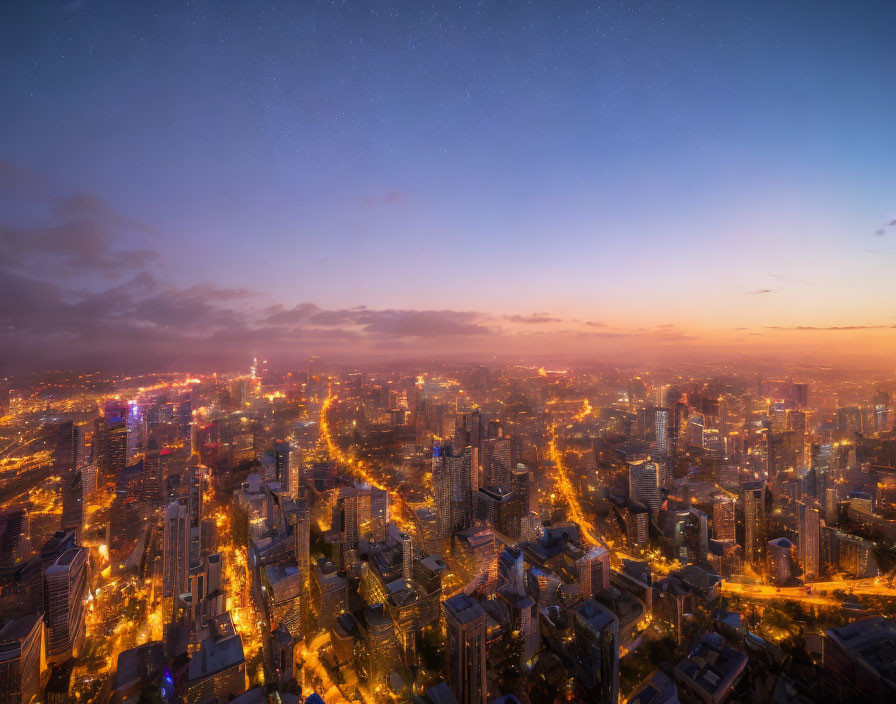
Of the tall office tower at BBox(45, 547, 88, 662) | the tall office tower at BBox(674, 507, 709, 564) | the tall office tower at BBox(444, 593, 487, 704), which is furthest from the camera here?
the tall office tower at BBox(674, 507, 709, 564)

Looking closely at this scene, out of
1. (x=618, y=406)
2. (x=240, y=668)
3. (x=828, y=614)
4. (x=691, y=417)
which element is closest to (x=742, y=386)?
(x=691, y=417)

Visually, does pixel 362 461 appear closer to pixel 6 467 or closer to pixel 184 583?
pixel 184 583

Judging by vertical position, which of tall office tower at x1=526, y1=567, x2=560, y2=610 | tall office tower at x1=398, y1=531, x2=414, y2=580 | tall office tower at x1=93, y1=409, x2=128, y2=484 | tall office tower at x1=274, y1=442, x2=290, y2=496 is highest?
tall office tower at x1=93, y1=409, x2=128, y2=484

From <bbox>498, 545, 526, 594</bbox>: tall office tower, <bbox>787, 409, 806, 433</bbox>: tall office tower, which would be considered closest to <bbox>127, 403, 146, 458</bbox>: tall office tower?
<bbox>498, 545, 526, 594</bbox>: tall office tower

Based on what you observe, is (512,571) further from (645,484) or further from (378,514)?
(645,484)

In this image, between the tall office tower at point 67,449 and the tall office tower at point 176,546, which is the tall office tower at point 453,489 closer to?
the tall office tower at point 176,546

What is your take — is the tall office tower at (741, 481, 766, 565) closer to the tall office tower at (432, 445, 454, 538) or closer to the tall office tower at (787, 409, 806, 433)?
the tall office tower at (787, 409, 806, 433)
